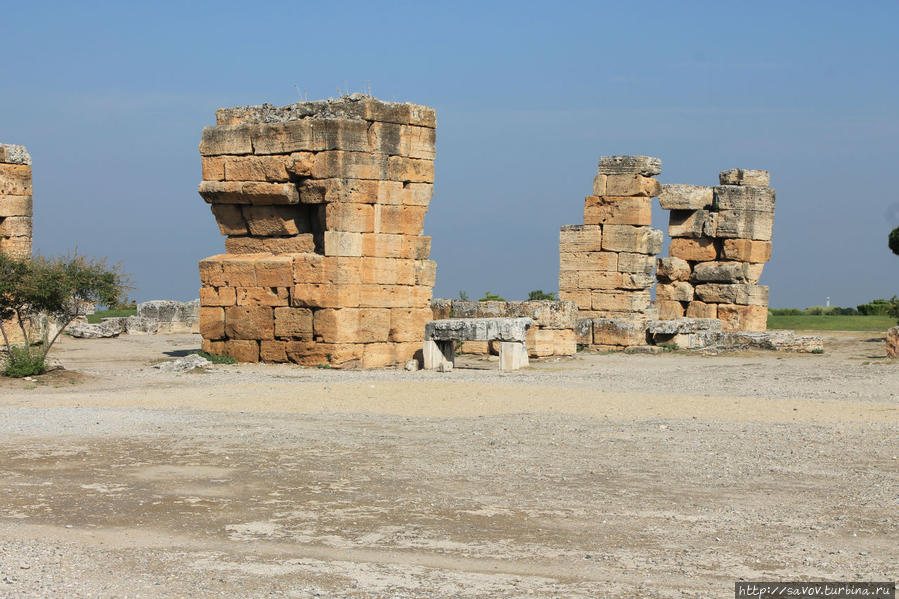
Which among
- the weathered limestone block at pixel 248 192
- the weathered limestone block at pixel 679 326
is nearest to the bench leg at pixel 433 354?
the weathered limestone block at pixel 248 192

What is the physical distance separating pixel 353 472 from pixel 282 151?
9157 millimetres

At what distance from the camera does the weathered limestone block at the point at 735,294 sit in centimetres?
2409

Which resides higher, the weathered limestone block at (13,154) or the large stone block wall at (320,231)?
the weathered limestone block at (13,154)

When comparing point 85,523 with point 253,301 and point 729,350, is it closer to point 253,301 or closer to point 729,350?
point 253,301

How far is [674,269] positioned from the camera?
81.4ft

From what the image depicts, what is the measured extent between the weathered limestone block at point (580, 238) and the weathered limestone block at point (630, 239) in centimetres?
15

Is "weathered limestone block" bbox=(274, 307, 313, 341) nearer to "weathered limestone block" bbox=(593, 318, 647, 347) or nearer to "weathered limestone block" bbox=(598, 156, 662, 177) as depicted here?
"weathered limestone block" bbox=(593, 318, 647, 347)

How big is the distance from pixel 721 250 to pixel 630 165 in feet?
11.9

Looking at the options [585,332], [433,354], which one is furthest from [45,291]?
[585,332]

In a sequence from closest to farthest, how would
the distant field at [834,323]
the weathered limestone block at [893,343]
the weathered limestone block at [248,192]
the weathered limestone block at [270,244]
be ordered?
1. the weathered limestone block at [248,192]
2. the weathered limestone block at [270,244]
3. the weathered limestone block at [893,343]
4. the distant field at [834,323]

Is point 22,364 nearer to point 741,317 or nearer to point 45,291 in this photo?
point 45,291

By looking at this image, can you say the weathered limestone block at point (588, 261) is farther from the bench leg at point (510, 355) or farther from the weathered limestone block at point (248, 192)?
the weathered limestone block at point (248, 192)

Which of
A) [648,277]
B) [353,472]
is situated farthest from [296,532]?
[648,277]

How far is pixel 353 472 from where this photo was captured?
26.7ft
